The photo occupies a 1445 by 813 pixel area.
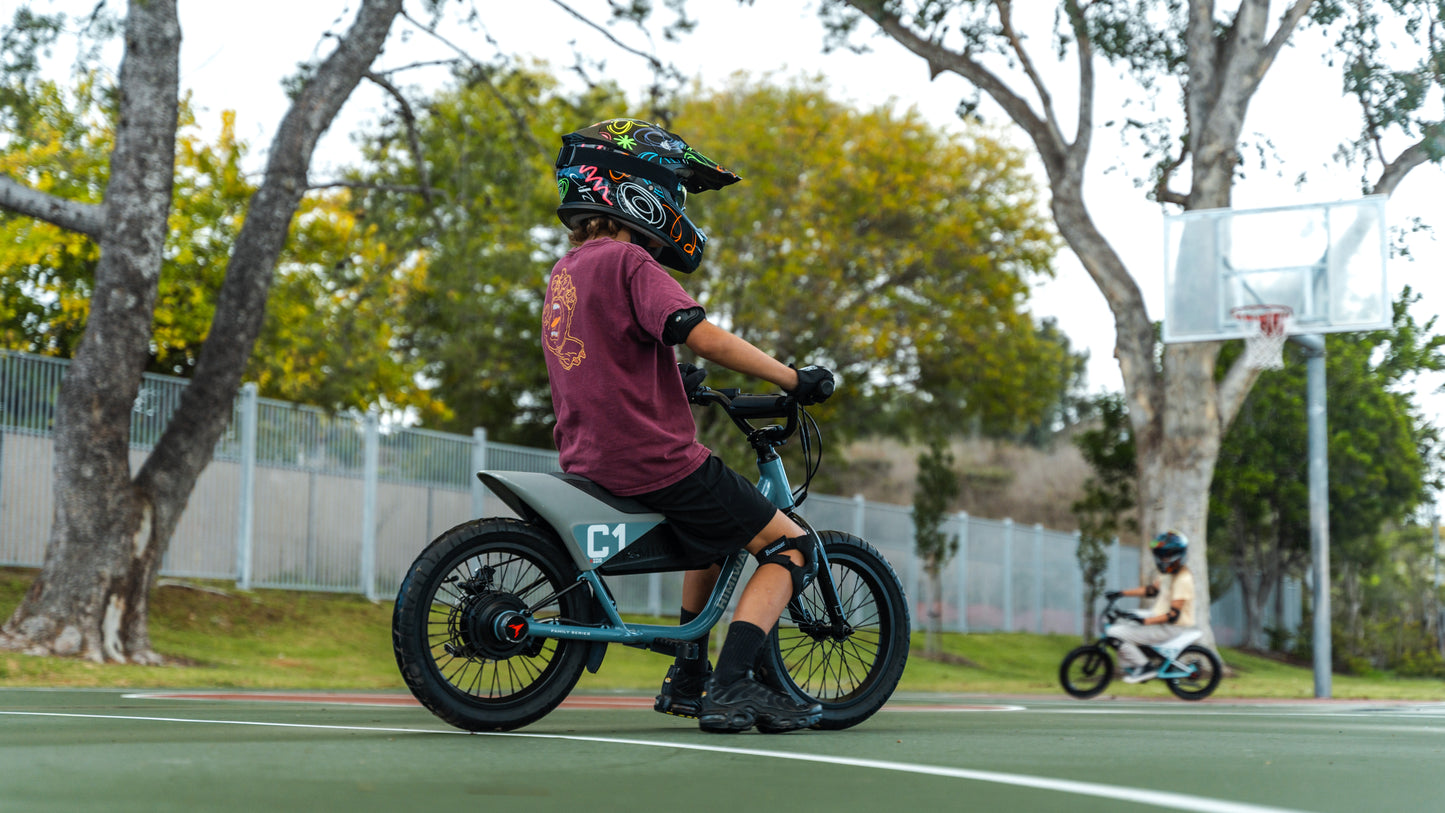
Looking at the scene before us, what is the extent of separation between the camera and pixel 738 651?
449 cm

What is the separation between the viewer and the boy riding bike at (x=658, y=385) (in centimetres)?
437

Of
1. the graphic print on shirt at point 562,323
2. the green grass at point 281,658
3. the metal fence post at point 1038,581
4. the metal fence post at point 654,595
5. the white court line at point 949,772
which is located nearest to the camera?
the white court line at point 949,772

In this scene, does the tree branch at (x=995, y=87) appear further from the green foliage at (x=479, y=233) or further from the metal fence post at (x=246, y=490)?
the metal fence post at (x=246, y=490)

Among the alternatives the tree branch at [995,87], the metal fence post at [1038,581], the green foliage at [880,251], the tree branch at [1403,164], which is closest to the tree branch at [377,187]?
the tree branch at [995,87]

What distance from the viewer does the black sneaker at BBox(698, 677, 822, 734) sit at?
4285 mm

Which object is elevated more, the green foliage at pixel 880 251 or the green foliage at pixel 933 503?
the green foliage at pixel 880 251

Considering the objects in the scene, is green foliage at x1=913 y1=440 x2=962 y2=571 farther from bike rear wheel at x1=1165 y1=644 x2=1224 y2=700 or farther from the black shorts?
the black shorts

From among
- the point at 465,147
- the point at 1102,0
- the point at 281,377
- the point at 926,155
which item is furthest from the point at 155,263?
the point at 926,155

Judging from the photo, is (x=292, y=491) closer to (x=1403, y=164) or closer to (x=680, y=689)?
(x=680, y=689)

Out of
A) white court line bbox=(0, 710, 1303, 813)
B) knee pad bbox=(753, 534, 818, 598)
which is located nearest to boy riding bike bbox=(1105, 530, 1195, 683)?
knee pad bbox=(753, 534, 818, 598)

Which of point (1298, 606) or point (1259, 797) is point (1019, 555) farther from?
point (1259, 797)

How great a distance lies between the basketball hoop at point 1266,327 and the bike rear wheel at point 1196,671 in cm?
482

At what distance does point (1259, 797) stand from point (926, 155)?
26678 mm

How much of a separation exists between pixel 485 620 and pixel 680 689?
82cm
